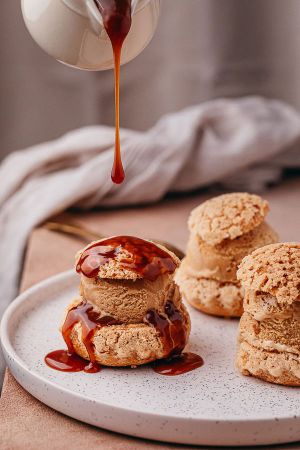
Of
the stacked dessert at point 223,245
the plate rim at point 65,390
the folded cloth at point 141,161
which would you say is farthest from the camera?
the folded cloth at point 141,161

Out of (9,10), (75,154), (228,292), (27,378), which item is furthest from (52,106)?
(27,378)

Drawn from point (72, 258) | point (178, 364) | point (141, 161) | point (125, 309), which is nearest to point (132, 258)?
point (125, 309)

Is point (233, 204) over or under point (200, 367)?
over

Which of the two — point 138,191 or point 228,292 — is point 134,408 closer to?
point 228,292

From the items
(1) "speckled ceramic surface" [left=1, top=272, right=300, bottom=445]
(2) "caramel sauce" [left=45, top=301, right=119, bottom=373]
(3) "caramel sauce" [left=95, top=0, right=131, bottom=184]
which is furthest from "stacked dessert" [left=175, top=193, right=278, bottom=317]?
(3) "caramel sauce" [left=95, top=0, right=131, bottom=184]

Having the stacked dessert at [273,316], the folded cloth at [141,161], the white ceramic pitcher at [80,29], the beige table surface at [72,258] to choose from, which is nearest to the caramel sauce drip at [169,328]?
the stacked dessert at [273,316]

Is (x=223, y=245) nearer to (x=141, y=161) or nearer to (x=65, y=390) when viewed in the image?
(x=65, y=390)

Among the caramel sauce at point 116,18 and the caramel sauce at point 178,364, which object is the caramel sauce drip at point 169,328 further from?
the caramel sauce at point 116,18
